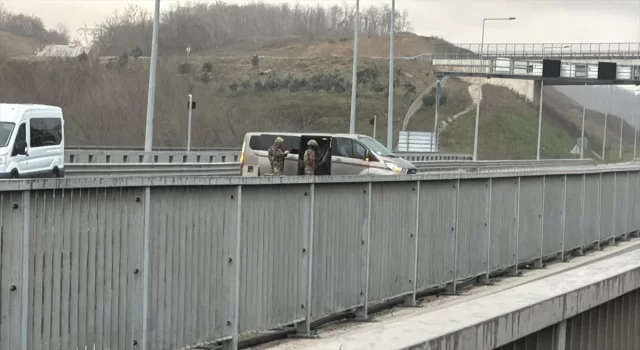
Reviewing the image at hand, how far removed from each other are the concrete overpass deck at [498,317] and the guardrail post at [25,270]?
1914mm

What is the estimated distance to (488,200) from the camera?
14.4 meters

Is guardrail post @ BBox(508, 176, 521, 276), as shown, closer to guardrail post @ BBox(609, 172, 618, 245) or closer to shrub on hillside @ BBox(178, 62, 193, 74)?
guardrail post @ BBox(609, 172, 618, 245)

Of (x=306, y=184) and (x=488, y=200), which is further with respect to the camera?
(x=488, y=200)

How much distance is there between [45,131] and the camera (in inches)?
1172

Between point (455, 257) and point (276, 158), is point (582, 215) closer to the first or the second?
point (455, 257)

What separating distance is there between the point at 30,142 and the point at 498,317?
24155mm

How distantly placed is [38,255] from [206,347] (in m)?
2.43

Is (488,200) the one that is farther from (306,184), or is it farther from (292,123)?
(292,123)

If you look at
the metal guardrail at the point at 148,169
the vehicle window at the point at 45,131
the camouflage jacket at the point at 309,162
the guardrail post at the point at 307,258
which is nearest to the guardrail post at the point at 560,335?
the guardrail post at the point at 307,258

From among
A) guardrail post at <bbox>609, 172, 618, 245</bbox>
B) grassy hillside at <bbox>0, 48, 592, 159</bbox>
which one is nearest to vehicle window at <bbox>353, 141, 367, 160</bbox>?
guardrail post at <bbox>609, 172, 618, 245</bbox>

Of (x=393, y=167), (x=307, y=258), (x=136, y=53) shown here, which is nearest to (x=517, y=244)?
(x=307, y=258)

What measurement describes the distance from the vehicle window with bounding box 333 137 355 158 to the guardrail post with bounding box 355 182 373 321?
20453 mm

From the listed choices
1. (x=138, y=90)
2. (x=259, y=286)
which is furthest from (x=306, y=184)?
(x=138, y=90)

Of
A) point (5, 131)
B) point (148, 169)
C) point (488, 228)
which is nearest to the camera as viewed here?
point (488, 228)
